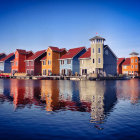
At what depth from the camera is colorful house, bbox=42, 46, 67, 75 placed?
234ft

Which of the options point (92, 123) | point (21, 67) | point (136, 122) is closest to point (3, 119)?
point (92, 123)

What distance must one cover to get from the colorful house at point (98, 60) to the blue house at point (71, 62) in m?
1.60

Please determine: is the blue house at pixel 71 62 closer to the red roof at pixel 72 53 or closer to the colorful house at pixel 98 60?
the red roof at pixel 72 53

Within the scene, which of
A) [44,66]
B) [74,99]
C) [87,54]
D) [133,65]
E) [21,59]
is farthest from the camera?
[133,65]

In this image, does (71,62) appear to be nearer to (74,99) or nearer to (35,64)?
(35,64)

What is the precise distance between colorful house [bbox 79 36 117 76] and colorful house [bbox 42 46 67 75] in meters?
10.4

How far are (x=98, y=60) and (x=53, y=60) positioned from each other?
1938 centimetres

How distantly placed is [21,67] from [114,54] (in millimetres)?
42495

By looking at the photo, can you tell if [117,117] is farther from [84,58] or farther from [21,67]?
[21,67]

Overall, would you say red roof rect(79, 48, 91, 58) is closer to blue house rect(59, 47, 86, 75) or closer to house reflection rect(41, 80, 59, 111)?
blue house rect(59, 47, 86, 75)

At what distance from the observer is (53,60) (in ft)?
234

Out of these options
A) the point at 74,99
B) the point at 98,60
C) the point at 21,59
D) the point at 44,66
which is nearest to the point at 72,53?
the point at 98,60

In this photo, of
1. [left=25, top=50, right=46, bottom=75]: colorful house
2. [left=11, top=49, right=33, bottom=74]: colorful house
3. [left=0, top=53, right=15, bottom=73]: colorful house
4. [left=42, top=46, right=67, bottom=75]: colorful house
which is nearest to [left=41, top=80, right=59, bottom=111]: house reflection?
[left=42, top=46, right=67, bottom=75]: colorful house

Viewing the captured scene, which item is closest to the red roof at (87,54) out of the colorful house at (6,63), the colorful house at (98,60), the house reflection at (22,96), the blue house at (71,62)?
the colorful house at (98,60)
